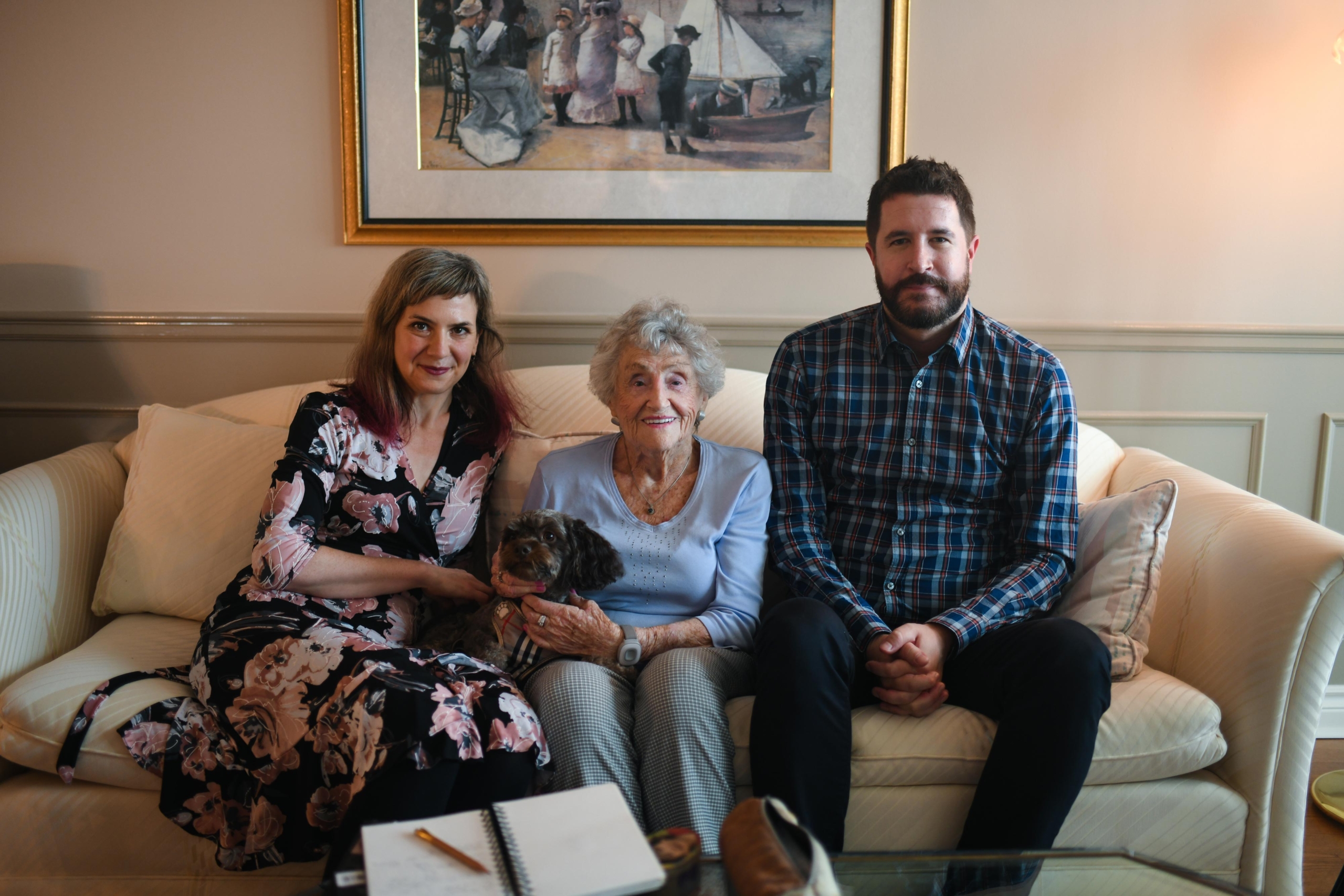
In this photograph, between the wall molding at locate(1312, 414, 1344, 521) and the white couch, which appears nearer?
the white couch

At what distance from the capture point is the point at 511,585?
157cm

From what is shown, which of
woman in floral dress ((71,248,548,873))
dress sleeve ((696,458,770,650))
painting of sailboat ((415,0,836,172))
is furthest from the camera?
painting of sailboat ((415,0,836,172))

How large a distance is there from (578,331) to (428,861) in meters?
1.73

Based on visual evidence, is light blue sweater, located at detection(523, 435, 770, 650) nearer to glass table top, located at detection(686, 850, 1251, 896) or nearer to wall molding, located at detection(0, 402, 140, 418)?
glass table top, located at detection(686, 850, 1251, 896)

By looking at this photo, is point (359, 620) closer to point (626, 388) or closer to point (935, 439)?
point (626, 388)

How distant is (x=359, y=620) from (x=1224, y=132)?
250cm

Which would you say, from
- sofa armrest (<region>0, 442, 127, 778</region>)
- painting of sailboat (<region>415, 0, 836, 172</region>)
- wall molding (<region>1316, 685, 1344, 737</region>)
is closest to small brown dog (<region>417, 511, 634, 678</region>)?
sofa armrest (<region>0, 442, 127, 778</region>)

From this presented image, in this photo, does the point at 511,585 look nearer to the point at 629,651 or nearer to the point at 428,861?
the point at 629,651

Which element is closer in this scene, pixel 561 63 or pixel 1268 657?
pixel 1268 657

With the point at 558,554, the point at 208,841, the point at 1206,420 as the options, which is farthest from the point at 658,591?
the point at 1206,420

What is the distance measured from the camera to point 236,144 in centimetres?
236

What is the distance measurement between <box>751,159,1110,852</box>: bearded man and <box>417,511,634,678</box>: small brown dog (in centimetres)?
32

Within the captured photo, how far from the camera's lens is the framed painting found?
229cm

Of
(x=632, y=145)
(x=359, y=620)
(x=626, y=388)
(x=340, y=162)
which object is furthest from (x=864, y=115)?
(x=359, y=620)
